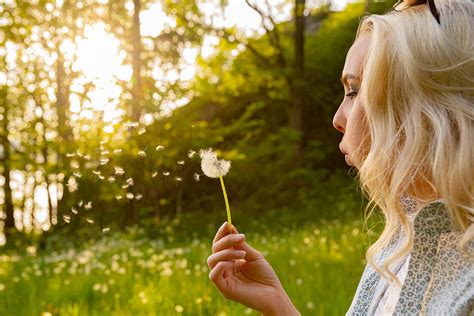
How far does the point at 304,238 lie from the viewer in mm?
6344

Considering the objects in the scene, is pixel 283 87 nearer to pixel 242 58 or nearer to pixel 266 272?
pixel 242 58

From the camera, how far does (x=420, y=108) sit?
1.36 meters

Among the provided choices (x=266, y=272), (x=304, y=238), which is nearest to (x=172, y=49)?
(x=304, y=238)

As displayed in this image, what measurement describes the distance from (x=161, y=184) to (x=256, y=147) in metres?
1.81

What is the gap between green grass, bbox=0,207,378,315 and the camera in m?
3.62

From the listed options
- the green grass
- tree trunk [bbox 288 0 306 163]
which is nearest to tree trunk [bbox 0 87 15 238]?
tree trunk [bbox 288 0 306 163]

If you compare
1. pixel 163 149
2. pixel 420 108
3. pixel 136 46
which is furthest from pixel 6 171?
pixel 420 108

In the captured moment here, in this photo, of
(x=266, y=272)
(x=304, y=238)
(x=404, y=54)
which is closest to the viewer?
(x=404, y=54)

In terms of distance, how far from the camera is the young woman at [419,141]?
1270mm

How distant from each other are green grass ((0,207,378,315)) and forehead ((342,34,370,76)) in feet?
6.60

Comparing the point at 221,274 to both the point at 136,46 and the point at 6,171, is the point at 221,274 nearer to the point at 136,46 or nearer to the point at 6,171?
the point at 136,46

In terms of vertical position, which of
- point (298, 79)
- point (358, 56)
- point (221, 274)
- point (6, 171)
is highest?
point (358, 56)

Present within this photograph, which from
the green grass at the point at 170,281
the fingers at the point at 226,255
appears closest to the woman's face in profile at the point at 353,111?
the fingers at the point at 226,255

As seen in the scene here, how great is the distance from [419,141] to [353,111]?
19 cm
